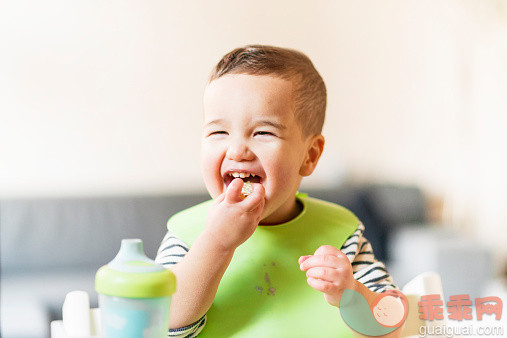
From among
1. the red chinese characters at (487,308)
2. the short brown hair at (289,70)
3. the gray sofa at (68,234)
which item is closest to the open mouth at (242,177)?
the short brown hair at (289,70)

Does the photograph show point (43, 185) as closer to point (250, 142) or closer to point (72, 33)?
point (72, 33)

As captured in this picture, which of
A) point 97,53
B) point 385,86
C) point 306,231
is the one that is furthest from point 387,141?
point 306,231

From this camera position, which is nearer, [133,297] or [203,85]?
[133,297]

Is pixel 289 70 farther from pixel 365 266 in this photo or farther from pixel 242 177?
pixel 365 266

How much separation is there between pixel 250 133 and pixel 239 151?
0.03m

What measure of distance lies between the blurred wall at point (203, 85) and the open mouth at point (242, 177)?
1306 mm

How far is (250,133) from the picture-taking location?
0.66 m

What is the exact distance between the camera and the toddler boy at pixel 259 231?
1.94 ft

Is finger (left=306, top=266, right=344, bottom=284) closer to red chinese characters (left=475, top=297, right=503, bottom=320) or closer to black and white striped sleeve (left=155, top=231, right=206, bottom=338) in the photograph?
black and white striped sleeve (left=155, top=231, right=206, bottom=338)

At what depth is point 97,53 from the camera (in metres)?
1.88

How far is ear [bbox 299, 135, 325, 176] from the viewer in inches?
30.0

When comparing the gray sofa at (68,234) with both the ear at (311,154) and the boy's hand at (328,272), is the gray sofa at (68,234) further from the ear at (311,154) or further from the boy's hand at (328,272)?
the boy's hand at (328,272)

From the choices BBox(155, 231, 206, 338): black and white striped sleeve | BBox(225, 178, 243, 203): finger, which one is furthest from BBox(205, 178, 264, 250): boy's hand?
BBox(155, 231, 206, 338): black and white striped sleeve

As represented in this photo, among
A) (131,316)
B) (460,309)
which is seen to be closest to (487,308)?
(460,309)
